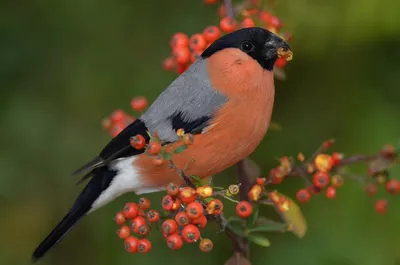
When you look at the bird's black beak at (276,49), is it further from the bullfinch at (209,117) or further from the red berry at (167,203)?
the red berry at (167,203)

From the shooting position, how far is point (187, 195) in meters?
1.65

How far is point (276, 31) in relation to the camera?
6.81ft

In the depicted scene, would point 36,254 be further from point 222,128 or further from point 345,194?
point 345,194

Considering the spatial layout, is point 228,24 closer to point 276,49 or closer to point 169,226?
point 276,49

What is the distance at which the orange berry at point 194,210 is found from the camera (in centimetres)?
165

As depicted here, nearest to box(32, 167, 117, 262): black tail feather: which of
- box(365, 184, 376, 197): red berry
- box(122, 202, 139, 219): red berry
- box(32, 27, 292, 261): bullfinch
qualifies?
box(32, 27, 292, 261): bullfinch

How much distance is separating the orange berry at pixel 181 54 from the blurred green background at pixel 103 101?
0.47 m

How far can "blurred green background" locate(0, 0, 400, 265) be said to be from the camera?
242 cm

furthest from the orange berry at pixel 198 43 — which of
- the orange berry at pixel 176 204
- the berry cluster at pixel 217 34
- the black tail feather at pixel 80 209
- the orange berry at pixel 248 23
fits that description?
the orange berry at pixel 176 204

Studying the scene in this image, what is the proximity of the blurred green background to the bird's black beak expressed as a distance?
0.43 meters

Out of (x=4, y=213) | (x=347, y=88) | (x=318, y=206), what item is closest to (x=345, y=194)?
(x=318, y=206)

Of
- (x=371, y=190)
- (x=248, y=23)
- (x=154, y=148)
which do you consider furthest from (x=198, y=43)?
(x=371, y=190)

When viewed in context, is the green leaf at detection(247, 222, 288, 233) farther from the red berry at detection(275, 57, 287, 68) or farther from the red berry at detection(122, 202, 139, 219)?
the red berry at detection(275, 57, 287, 68)

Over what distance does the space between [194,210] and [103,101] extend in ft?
3.48
